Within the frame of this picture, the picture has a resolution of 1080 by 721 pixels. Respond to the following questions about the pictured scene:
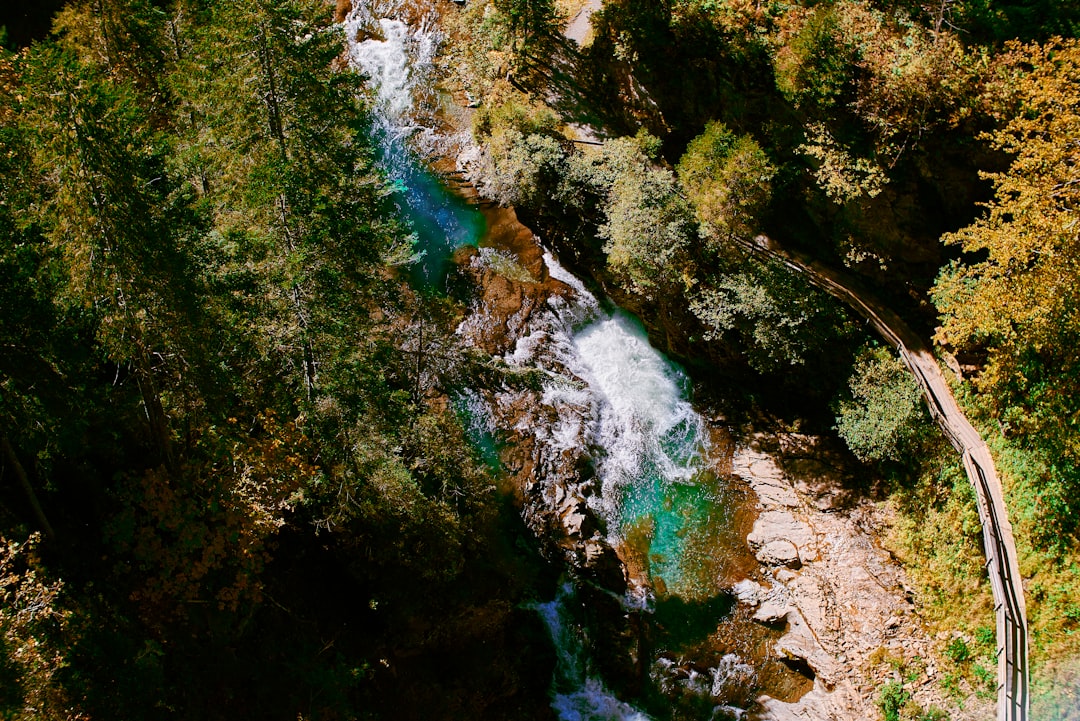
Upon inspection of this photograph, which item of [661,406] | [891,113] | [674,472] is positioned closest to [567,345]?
[661,406]

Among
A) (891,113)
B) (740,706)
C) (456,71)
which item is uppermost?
(456,71)

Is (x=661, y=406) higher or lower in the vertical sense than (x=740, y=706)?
higher

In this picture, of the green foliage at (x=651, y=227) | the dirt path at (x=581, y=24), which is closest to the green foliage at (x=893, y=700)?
the green foliage at (x=651, y=227)

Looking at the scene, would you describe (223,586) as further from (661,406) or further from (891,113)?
(891,113)

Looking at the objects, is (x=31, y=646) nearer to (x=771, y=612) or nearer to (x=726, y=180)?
(x=771, y=612)

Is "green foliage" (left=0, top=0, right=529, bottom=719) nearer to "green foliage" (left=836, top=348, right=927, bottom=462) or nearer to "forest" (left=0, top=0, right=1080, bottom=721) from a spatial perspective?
"forest" (left=0, top=0, right=1080, bottom=721)
